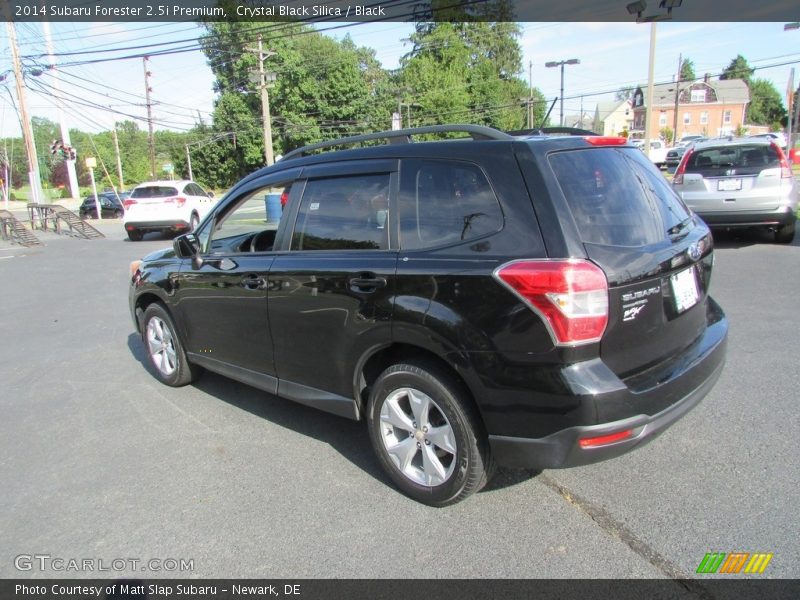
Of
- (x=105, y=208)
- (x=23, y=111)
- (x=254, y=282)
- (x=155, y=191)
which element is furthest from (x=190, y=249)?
(x=105, y=208)

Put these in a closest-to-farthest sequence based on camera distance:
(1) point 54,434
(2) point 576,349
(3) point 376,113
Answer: (2) point 576,349
(1) point 54,434
(3) point 376,113

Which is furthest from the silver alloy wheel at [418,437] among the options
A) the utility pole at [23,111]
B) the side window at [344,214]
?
the utility pole at [23,111]

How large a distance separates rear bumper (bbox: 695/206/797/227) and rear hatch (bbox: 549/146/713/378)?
7.01 metres

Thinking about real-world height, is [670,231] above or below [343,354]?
above

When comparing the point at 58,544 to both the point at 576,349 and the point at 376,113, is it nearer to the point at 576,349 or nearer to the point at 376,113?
the point at 576,349

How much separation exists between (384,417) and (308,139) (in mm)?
54217

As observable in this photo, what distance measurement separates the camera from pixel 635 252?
2.61m

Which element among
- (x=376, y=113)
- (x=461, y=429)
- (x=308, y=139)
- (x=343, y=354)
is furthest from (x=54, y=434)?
(x=376, y=113)

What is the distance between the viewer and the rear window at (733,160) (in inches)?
353

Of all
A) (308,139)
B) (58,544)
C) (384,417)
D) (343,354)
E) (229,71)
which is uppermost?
(229,71)

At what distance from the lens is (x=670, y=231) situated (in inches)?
116

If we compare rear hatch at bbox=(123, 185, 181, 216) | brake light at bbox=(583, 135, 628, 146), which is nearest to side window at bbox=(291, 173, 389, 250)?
brake light at bbox=(583, 135, 628, 146)

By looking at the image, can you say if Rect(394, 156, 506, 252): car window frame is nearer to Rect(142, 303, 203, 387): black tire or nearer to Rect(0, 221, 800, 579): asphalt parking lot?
Rect(0, 221, 800, 579): asphalt parking lot

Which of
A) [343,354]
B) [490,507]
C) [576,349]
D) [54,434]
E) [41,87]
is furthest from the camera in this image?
[41,87]
